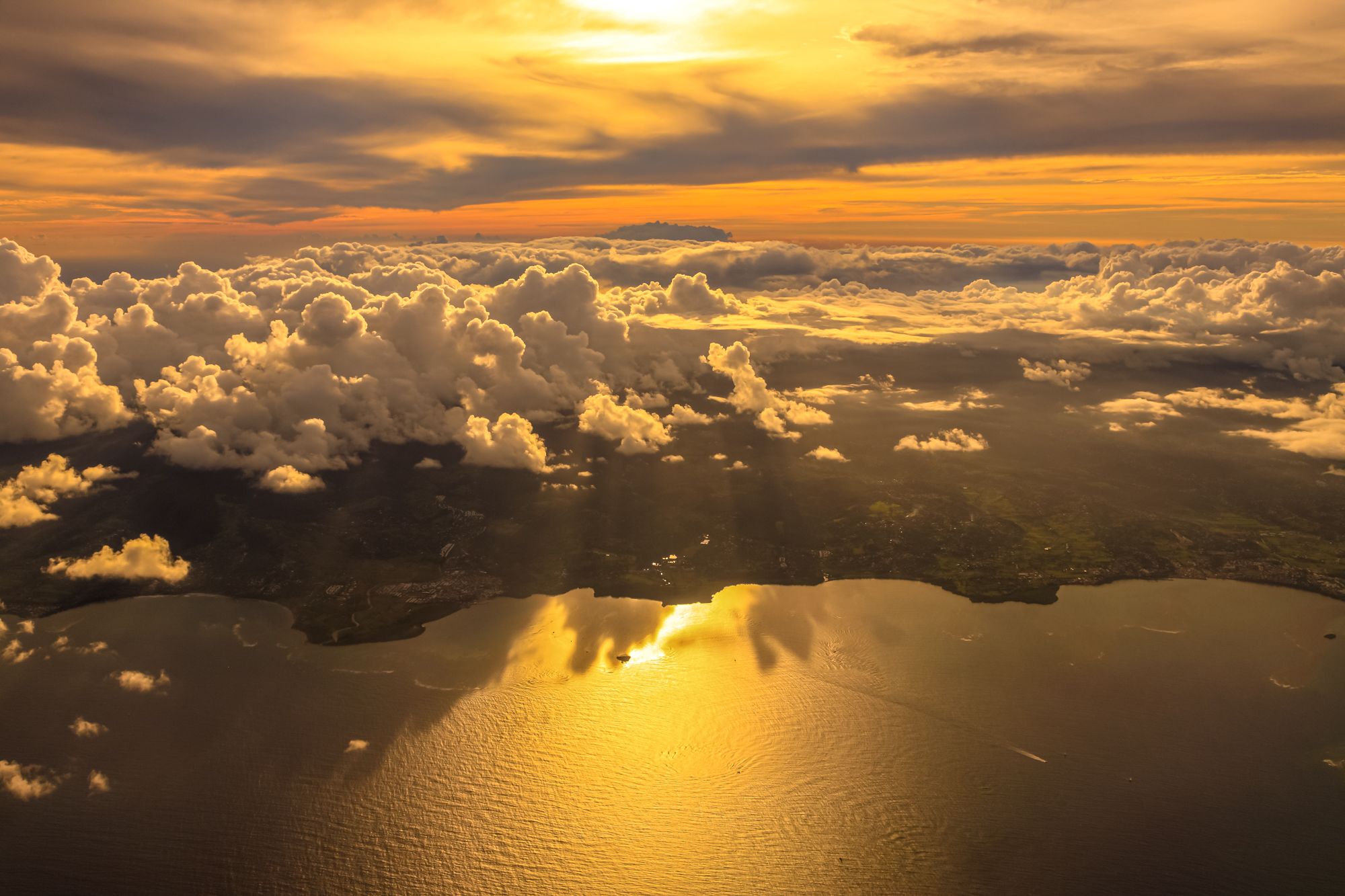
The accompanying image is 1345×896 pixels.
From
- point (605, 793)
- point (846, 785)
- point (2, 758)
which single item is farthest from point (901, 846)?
point (2, 758)

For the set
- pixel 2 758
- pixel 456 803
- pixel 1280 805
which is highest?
pixel 2 758

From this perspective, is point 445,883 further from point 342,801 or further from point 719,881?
point 719,881

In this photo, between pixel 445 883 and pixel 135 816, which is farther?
pixel 135 816

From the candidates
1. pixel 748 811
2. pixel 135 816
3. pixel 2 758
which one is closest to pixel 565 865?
pixel 748 811

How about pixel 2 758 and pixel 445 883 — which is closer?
pixel 445 883

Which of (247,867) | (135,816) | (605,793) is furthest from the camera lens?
(605,793)

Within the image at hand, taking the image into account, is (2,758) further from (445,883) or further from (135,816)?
(445,883)

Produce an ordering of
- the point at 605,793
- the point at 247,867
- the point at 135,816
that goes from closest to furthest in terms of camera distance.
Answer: the point at 247,867
the point at 135,816
the point at 605,793

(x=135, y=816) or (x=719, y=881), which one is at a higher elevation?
(x=135, y=816)

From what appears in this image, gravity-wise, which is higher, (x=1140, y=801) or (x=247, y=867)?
(x=247, y=867)
